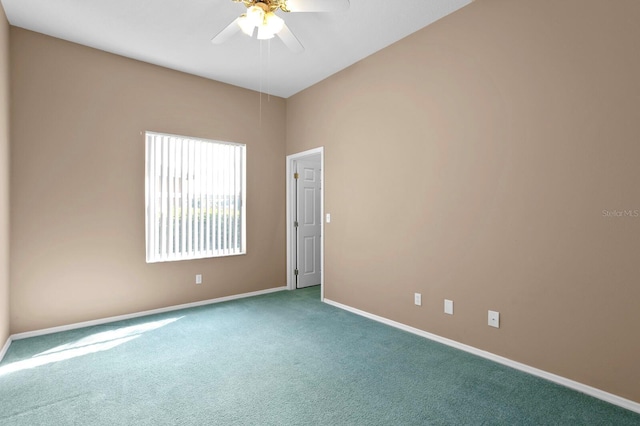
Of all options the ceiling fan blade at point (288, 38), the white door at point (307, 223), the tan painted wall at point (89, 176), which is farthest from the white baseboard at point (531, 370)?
the ceiling fan blade at point (288, 38)

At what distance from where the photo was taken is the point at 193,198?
14.6 ft

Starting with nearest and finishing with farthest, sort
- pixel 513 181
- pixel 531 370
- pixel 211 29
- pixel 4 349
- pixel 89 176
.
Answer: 1. pixel 531 370
2. pixel 513 181
3. pixel 4 349
4. pixel 211 29
5. pixel 89 176

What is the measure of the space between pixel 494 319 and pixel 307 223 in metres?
3.32

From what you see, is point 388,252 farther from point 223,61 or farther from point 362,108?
point 223,61

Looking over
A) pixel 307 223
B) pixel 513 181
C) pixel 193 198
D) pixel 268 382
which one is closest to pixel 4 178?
pixel 193 198

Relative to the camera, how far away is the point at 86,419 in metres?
2.04

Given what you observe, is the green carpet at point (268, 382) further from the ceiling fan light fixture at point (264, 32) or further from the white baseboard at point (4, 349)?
the ceiling fan light fixture at point (264, 32)

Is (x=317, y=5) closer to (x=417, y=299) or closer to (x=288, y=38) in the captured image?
(x=288, y=38)

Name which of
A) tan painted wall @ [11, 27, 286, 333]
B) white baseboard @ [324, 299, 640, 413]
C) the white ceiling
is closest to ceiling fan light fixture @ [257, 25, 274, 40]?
the white ceiling

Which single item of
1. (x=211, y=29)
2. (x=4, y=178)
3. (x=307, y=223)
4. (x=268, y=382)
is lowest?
(x=268, y=382)

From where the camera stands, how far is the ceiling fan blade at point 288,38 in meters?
2.64

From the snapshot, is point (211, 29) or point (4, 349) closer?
point (4, 349)

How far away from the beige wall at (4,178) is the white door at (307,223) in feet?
11.3

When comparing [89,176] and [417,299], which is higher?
[89,176]
